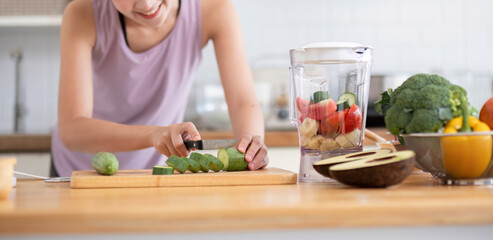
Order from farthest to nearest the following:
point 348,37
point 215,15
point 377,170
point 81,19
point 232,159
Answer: point 348,37, point 215,15, point 81,19, point 232,159, point 377,170

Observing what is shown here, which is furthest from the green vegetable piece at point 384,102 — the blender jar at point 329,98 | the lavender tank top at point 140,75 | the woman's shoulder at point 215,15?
the lavender tank top at point 140,75

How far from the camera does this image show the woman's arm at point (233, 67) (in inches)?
63.4

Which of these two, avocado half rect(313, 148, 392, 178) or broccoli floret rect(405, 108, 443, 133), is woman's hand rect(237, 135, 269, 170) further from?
broccoli floret rect(405, 108, 443, 133)

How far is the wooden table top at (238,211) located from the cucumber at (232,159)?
0.95 feet

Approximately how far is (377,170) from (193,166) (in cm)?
40

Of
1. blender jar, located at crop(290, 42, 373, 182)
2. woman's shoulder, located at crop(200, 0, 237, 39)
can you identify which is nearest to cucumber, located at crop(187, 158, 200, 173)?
blender jar, located at crop(290, 42, 373, 182)

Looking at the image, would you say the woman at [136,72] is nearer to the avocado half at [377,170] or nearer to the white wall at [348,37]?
the avocado half at [377,170]

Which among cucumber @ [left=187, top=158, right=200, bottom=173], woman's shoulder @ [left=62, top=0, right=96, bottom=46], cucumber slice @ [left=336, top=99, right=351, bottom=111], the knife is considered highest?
woman's shoulder @ [left=62, top=0, right=96, bottom=46]

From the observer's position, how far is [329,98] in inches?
43.4

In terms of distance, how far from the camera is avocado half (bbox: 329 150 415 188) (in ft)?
3.07

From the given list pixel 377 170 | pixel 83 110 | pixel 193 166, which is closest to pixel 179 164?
pixel 193 166

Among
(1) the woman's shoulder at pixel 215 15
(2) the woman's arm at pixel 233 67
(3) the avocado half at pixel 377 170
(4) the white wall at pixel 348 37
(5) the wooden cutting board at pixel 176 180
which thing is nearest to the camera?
(3) the avocado half at pixel 377 170

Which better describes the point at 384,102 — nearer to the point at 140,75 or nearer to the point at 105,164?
the point at 105,164

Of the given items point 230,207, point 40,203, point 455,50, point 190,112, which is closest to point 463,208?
point 230,207
